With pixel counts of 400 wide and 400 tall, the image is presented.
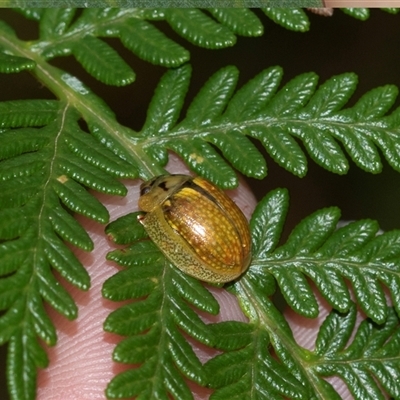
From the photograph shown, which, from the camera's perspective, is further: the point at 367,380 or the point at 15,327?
the point at 367,380

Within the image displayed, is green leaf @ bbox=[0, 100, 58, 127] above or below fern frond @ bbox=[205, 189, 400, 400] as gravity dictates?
above

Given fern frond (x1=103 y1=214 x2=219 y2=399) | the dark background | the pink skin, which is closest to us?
fern frond (x1=103 y1=214 x2=219 y2=399)

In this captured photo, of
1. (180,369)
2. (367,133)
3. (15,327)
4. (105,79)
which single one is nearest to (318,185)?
(367,133)

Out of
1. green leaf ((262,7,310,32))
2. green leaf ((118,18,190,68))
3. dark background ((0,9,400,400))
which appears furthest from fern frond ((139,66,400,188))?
dark background ((0,9,400,400))

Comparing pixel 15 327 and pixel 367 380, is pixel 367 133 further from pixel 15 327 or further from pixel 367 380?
pixel 15 327

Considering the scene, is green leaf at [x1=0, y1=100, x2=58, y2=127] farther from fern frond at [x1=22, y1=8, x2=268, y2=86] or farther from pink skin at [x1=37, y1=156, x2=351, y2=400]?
pink skin at [x1=37, y1=156, x2=351, y2=400]

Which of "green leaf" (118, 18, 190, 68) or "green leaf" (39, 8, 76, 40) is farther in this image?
"green leaf" (39, 8, 76, 40)
